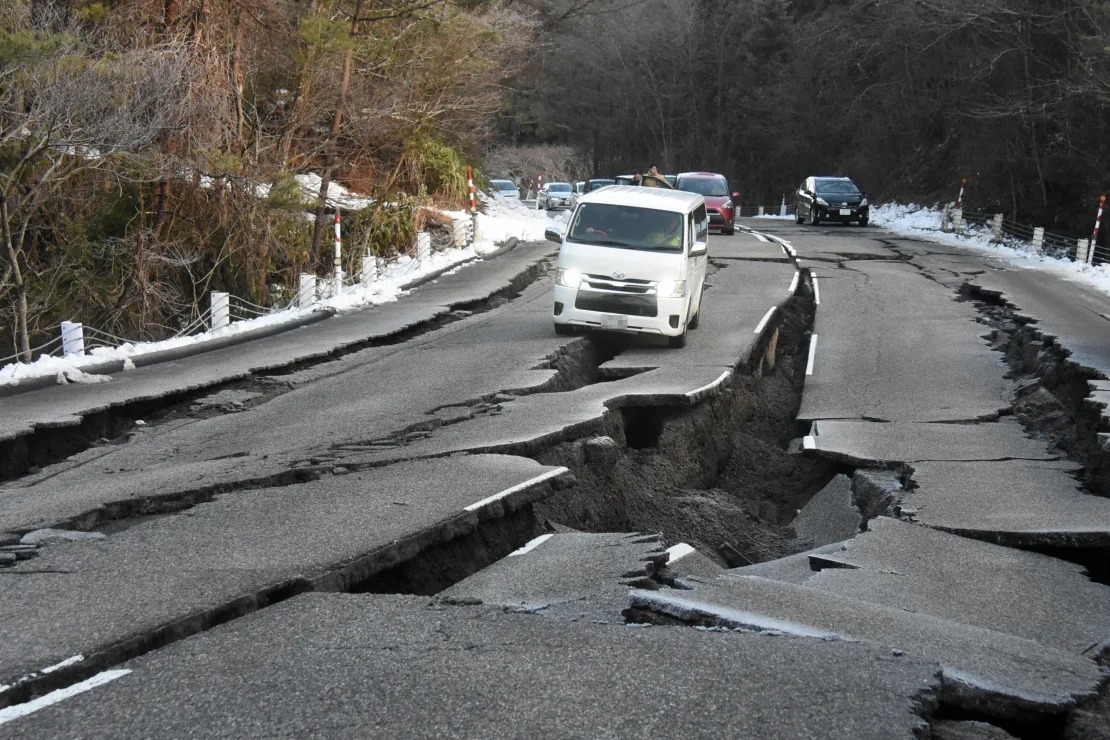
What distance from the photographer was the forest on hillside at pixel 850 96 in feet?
109

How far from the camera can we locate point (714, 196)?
31875 millimetres

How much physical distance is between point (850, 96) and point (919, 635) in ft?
162

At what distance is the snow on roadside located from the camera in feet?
39.2

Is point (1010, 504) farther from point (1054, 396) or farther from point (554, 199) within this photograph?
point (554, 199)

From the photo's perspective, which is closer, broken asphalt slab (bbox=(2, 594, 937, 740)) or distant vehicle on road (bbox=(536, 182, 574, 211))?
broken asphalt slab (bbox=(2, 594, 937, 740))

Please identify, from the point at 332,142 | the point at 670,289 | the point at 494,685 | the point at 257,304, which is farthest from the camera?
the point at 332,142

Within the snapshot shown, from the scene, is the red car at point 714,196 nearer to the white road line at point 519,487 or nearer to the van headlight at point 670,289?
the van headlight at point 670,289

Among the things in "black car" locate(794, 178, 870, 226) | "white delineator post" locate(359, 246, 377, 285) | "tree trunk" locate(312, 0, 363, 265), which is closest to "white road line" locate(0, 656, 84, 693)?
"white delineator post" locate(359, 246, 377, 285)

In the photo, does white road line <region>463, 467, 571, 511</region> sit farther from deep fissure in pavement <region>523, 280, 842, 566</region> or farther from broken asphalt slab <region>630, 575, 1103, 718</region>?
broken asphalt slab <region>630, 575, 1103, 718</region>

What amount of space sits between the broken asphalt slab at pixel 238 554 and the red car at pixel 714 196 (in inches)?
962

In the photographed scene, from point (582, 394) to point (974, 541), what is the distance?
179 inches

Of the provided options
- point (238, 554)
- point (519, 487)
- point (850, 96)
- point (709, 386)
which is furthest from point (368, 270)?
point (850, 96)

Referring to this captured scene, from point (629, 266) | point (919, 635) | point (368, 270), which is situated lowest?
point (368, 270)

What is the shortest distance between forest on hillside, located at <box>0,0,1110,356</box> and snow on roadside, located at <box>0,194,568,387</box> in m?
1.43
